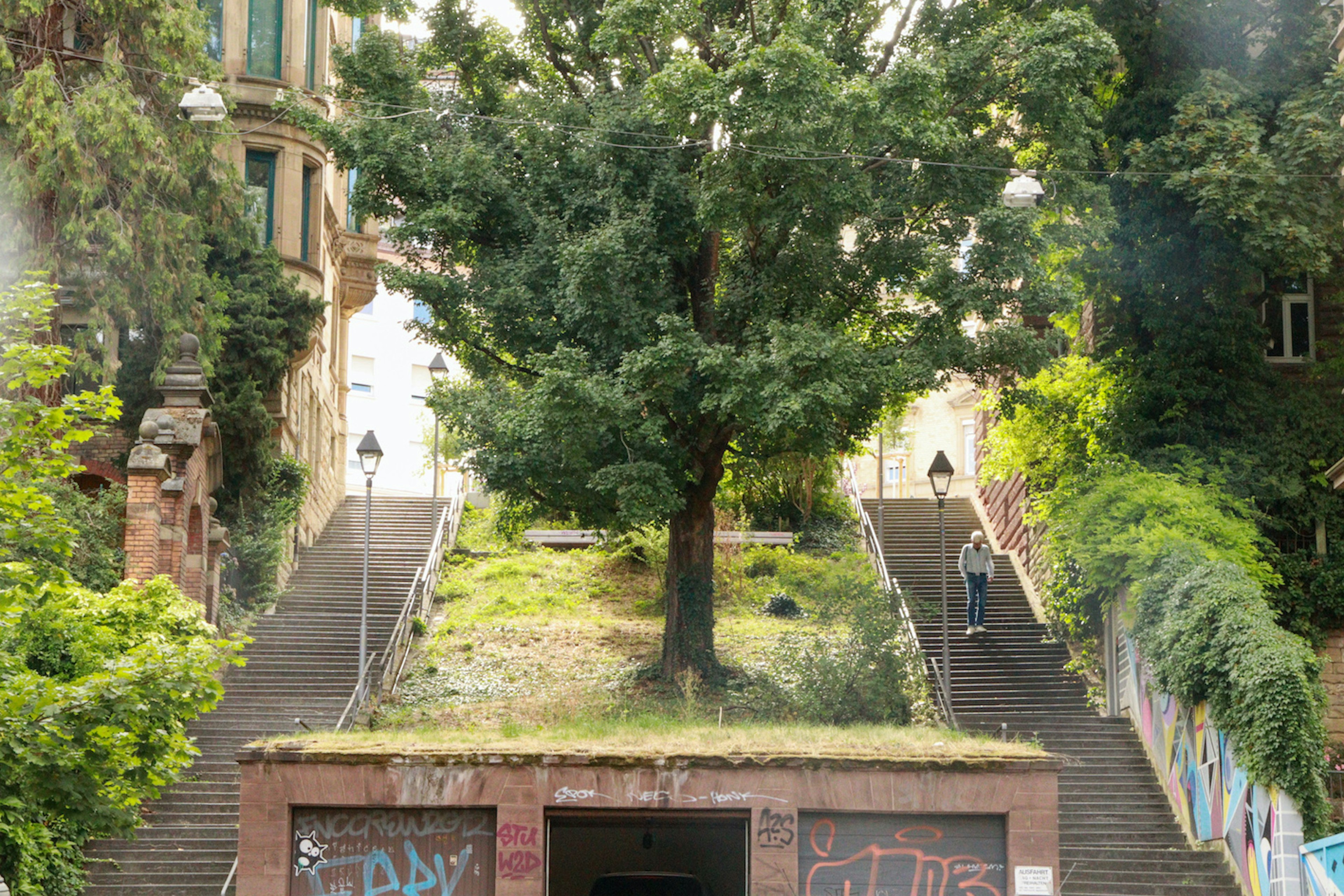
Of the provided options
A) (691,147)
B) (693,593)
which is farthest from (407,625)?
(691,147)

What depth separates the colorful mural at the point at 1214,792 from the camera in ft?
55.8

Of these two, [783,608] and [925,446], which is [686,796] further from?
[925,446]

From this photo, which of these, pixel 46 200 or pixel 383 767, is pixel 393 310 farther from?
pixel 383 767

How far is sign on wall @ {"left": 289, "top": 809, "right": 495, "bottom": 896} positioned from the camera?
14664mm

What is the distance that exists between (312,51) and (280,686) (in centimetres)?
1507

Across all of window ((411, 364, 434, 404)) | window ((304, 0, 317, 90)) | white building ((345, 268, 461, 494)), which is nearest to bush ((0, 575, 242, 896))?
A: window ((304, 0, 317, 90))

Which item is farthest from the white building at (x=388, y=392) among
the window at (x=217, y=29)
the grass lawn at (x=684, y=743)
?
the grass lawn at (x=684, y=743)

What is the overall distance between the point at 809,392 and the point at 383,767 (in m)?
8.27

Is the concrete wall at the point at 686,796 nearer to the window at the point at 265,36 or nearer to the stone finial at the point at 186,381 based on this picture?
the stone finial at the point at 186,381

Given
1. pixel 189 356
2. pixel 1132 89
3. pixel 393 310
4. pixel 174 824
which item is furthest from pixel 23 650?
→ pixel 393 310

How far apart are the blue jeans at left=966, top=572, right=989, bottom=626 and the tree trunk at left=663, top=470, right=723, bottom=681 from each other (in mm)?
5092

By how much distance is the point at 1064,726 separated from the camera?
2341 cm

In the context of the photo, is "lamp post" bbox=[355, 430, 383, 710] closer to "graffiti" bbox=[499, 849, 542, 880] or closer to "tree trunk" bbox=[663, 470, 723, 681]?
"tree trunk" bbox=[663, 470, 723, 681]

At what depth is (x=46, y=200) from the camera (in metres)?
25.3
